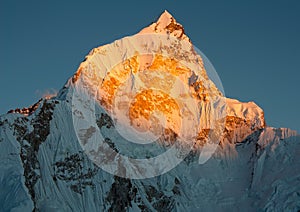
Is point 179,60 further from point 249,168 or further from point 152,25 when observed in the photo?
point 249,168

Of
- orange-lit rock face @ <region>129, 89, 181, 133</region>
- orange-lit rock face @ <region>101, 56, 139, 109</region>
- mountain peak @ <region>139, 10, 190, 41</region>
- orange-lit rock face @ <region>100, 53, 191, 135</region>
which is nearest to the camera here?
orange-lit rock face @ <region>101, 56, 139, 109</region>

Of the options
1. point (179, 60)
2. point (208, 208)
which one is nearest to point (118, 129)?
point (208, 208)

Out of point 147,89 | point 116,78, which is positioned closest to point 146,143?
point 147,89

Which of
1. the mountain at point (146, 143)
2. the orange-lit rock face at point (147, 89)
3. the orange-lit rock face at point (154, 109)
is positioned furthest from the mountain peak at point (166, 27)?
the orange-lit rock face at point (154, 109)

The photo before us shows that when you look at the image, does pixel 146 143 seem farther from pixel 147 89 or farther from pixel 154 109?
pixel 147 89

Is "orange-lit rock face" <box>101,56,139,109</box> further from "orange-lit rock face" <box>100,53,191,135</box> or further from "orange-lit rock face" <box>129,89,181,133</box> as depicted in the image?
"orange-lit rock face" <box>129,89,181,133</box>

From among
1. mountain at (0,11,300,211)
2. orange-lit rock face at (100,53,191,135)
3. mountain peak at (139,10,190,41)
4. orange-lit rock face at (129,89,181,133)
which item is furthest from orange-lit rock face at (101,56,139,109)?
mountain peak at (139,10,190,41)

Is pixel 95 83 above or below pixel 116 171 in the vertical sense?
above
